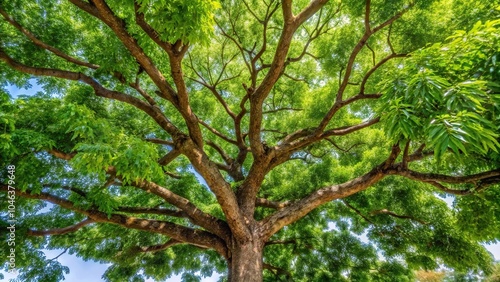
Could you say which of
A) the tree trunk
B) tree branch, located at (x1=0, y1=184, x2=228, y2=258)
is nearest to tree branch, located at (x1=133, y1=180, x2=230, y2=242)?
tree branch, located at (x1=0, y1=184, x2=228, y2=258)

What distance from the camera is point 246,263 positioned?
3.81m

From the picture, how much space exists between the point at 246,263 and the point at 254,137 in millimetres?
2078

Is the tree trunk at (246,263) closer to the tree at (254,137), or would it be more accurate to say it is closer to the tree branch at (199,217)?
the tree at (254,137)

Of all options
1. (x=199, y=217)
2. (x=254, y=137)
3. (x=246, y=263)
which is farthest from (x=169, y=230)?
(x=254, y=137)

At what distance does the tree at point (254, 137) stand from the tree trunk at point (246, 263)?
0.07 feet

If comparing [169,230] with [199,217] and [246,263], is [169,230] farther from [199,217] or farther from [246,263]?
[246,263]

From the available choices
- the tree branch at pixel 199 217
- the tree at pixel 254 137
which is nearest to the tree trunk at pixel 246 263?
the tree at pixel 254 137

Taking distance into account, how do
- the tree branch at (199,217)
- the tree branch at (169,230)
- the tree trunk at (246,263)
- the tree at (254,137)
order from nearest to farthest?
the tree at (254,137) < the tree trunk at (246,263) < the tree branch at (169,230) < the tree branch at (199,217)

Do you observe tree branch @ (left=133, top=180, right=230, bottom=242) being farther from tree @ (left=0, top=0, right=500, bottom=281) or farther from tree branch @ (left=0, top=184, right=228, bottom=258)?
tree branch @ (left=0, top=184, right=228, bottom=258)

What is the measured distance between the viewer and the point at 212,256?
24.8 ft

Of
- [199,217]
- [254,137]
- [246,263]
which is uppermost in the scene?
[254,137]

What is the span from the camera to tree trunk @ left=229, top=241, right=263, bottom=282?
369cm

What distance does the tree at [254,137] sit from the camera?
2232mm

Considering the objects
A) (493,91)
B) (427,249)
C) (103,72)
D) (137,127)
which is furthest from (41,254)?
(427,249)
